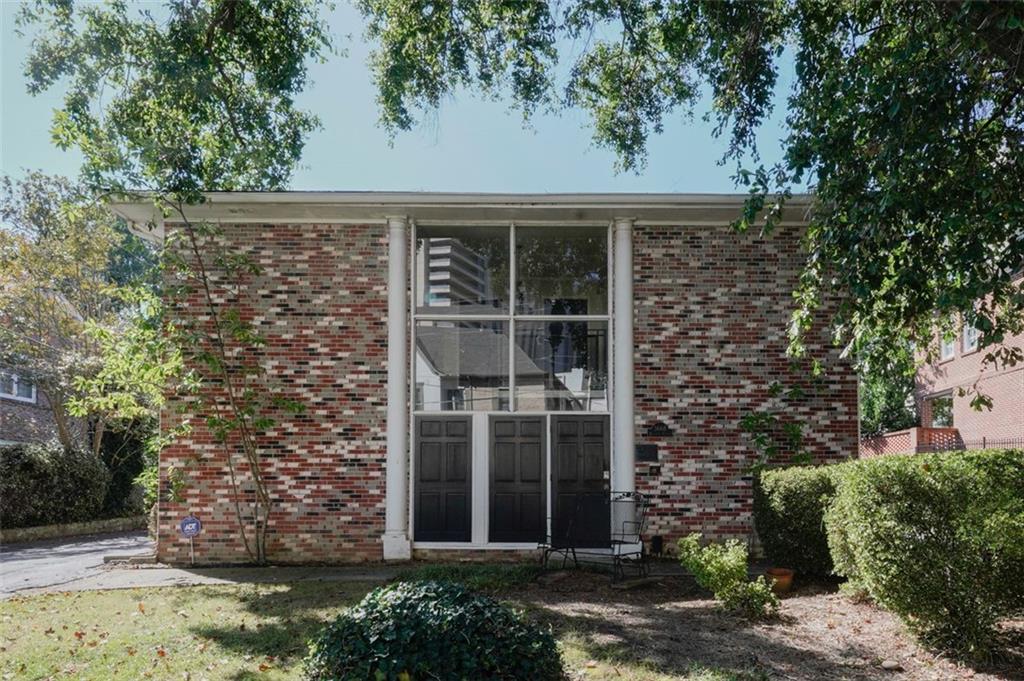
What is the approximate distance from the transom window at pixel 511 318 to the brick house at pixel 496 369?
0.09 ft

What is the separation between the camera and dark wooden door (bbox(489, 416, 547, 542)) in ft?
32.5

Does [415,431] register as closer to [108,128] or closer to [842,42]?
[108,128]

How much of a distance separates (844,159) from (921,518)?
103 inches

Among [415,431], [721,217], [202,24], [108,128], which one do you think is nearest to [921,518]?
[721,217]

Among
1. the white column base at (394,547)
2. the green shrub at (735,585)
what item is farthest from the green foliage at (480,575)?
the green shrub at (735,585)

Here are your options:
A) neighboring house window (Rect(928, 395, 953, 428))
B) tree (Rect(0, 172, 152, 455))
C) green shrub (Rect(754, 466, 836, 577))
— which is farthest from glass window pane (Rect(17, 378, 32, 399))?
neighboring house window (Rect(928, 395, 953, 428))

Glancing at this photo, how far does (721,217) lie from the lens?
10062 mm

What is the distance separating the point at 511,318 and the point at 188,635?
17.8 ft

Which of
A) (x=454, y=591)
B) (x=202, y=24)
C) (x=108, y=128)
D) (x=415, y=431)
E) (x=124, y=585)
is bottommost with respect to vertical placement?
(x=124, y=585)

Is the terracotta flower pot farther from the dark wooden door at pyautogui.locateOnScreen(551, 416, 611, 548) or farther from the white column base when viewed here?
the white column base

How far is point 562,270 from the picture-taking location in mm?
10438

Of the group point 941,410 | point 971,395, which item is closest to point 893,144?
point 971,395

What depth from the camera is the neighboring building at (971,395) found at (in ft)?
69.6

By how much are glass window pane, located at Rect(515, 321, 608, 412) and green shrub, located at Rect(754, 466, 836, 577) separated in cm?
253
